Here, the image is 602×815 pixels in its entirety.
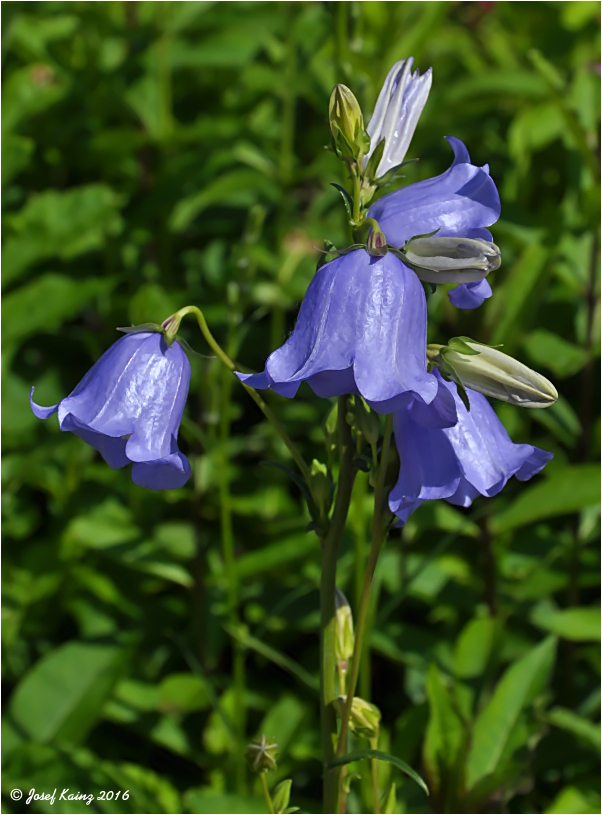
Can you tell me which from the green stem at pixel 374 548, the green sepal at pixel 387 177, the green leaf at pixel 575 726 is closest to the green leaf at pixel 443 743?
the green leaf at pixel 575 726

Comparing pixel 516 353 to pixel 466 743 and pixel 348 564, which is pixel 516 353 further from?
pixel 466 743

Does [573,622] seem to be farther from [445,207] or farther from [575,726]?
[445,207]

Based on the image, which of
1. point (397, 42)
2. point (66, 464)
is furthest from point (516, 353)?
point (66, 464)

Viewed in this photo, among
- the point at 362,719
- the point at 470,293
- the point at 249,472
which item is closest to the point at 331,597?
the point at 362,719

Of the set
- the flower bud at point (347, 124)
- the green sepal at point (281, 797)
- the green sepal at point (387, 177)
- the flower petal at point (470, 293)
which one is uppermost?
the flower bud at point (347, 124)

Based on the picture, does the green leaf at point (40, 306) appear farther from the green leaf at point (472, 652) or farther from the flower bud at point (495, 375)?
the flower bud at point (495, 375)

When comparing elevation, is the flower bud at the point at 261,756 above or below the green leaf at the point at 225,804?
above

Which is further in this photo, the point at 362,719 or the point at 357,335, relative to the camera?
the point at 362,719
